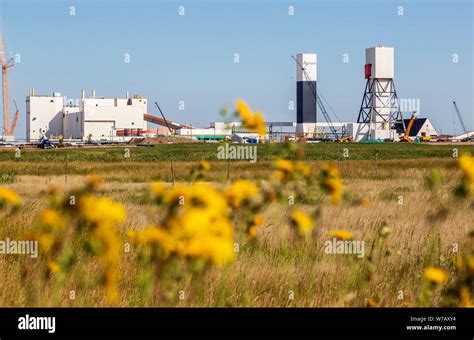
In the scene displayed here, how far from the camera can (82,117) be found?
116 metres

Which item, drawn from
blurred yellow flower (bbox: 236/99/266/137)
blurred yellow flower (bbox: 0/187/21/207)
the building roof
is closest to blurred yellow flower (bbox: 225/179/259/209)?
blurred yellow flower (bbox: 236/99/266/137)

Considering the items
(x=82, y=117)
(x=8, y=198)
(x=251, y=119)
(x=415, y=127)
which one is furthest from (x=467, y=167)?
(x=415, y=127)

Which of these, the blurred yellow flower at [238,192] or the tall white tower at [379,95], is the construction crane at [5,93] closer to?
the tall white tower at [379,95]

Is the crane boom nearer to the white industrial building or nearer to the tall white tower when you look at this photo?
the white industrial building

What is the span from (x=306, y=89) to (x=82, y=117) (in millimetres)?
59473

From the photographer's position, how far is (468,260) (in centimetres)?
298

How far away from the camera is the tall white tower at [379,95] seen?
412 feet

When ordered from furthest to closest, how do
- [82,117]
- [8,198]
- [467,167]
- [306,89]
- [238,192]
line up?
[306,89] < [82,117] < [8,198] < [467,167] < [238,192]

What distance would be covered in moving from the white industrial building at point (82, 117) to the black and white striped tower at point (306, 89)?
41.9 meters

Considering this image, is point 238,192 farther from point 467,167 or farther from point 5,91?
point 5,91

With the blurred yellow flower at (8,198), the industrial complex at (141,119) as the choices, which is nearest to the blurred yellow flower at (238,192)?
the blurred yellow flower at (8,198)
